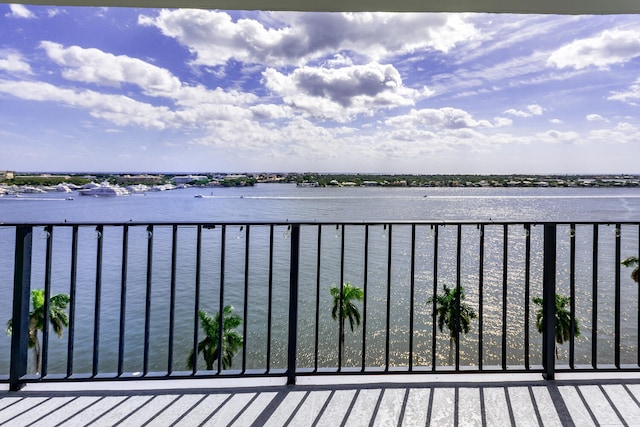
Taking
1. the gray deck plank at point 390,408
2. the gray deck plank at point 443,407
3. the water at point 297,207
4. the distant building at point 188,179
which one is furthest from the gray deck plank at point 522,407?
the distant building at point 188,179

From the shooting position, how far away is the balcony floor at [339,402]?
144 cm

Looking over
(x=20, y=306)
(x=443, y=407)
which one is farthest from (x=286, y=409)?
(x=20, y=306)

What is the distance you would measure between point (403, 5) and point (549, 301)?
1662mm

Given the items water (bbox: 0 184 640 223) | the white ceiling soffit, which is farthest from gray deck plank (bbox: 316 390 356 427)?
water (bbox: 0 184 640 223)

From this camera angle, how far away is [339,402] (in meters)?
1.55

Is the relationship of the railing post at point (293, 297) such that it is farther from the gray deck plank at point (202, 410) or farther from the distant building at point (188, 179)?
the distant building at point (188, 179)

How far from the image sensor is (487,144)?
2888 centimetres

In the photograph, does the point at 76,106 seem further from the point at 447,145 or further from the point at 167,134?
the point at 447,145

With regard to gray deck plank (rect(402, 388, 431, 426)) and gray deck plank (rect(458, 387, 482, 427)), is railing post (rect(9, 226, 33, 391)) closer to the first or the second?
gray deck plank (rect(402, 388, 431, 426))

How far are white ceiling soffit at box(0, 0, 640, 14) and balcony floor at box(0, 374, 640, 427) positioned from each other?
1814 mm

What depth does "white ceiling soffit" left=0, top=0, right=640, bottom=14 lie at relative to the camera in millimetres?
1675

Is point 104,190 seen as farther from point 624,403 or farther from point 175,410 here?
point 624,403

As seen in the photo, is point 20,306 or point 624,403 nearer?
point 624,403

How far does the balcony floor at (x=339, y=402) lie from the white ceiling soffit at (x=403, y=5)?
1.81 metres
